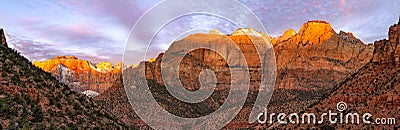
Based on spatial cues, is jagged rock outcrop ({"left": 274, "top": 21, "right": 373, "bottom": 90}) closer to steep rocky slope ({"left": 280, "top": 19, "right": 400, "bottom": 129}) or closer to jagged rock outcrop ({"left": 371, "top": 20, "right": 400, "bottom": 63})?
jagged rock outcrop ({"left": 371, "top": 20, "right": 400, "bottom": 63})

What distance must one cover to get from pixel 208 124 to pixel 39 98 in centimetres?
6624

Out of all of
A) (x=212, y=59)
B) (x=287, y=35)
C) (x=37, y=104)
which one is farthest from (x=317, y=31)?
(x=37, y=104)

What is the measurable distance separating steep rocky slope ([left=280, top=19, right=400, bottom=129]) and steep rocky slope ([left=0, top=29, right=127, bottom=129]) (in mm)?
23798

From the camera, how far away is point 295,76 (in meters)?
127

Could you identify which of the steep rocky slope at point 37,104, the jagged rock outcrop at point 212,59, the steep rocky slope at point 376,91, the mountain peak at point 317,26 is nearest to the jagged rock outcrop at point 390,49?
the steep rocky slope at point 376,91

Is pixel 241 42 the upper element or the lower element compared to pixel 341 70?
upper

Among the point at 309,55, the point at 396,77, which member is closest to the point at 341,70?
the point at 309,55

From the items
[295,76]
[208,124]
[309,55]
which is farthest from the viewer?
[309,55]

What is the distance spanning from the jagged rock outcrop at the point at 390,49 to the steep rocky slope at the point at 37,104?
3385 cm

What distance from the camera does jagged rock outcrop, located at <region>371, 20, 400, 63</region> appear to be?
38.9m

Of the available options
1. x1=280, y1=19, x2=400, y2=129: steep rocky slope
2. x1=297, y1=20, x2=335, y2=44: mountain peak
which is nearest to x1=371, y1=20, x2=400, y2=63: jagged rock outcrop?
x1=280, y1=19, x2=400, y2=129: steep rocky slope

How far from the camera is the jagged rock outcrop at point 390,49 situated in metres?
38.9

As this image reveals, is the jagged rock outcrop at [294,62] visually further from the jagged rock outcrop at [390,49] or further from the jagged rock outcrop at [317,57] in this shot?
the jagged rock outcrop at [390,49]

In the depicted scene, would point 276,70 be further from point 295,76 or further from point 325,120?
point 325,120
